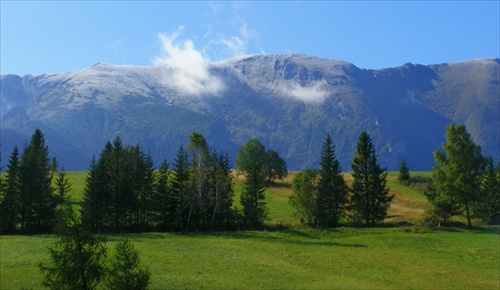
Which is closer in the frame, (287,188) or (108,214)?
(108,214)

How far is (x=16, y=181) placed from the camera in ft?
256

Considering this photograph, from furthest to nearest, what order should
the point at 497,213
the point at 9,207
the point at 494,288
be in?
the point at 497,213 < the point at 9,207 < the point at 494,288

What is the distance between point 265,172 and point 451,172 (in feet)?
188

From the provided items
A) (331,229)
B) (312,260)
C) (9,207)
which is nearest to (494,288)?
(312,260)

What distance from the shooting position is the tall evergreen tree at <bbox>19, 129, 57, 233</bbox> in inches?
2960

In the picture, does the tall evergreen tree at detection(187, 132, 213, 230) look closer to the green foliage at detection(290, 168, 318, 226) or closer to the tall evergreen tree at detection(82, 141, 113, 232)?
the tall evergreen tree at detection(82, 141, 113, 232)

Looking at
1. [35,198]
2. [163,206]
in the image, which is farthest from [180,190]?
[35,198]

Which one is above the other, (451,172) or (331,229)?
(451,172)

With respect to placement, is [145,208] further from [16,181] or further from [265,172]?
[265,172]

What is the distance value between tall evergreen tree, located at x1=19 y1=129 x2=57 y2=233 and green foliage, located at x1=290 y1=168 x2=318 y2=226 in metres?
38.7

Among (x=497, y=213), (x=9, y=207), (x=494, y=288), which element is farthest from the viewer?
(x=497, y=213)

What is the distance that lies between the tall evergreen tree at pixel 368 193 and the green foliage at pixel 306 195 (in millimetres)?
8792

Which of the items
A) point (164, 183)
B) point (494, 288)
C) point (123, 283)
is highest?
point (164, 183)

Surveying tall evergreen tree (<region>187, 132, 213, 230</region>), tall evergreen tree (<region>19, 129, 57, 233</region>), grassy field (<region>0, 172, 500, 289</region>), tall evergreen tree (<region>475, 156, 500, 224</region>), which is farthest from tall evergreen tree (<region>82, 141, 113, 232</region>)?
tall evergreen tree (<region>475, 156, 500, 224</region>)
